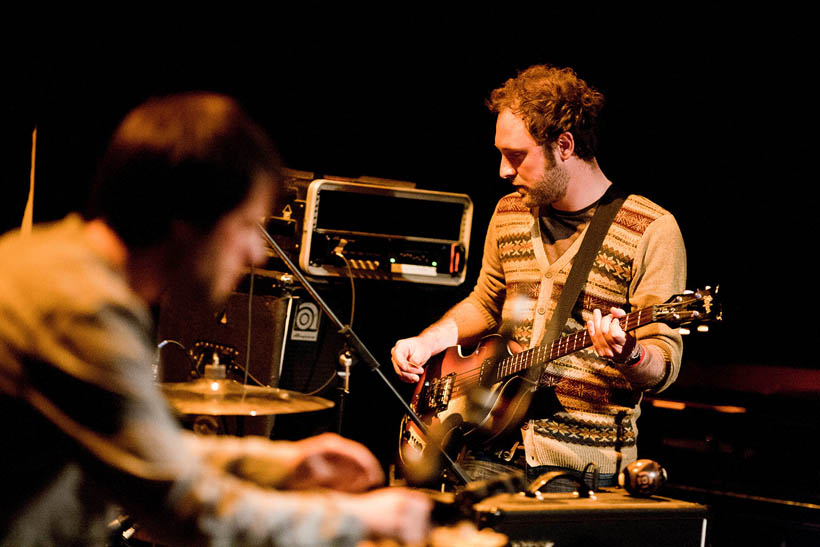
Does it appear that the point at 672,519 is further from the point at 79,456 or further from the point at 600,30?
the point at 600,30

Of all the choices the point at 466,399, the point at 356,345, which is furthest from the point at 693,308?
the point at 356,345

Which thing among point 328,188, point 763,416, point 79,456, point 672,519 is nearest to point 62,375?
point 79,456

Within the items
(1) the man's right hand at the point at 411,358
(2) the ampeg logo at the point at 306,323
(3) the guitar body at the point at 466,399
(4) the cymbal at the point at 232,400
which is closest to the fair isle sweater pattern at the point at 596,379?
(3) the guitar body at the point at 466,399

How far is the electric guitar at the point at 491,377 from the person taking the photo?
8.97 feet

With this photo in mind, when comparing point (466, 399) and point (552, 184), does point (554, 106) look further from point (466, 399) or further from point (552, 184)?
point (466, 399)

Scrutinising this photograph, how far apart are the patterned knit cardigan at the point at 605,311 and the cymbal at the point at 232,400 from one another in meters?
0.94

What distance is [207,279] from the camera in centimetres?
136

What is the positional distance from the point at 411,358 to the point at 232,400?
1097 millimetres

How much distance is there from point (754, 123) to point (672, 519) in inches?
114

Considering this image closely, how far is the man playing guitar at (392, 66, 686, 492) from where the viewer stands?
2883 mm

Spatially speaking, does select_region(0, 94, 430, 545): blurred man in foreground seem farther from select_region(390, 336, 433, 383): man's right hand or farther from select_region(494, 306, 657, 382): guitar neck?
select_region(390, 336, 433, 383): man's right hand

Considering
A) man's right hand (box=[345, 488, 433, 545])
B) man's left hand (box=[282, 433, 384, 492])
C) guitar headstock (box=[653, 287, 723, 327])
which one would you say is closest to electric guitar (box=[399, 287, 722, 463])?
guitar headstock (box=[653, 287, 723, 327])

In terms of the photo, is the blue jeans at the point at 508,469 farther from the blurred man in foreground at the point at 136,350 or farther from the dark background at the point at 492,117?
the blurred man in foreground at the point at 136,350

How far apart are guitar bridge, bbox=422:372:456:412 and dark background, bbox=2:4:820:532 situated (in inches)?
27.5
